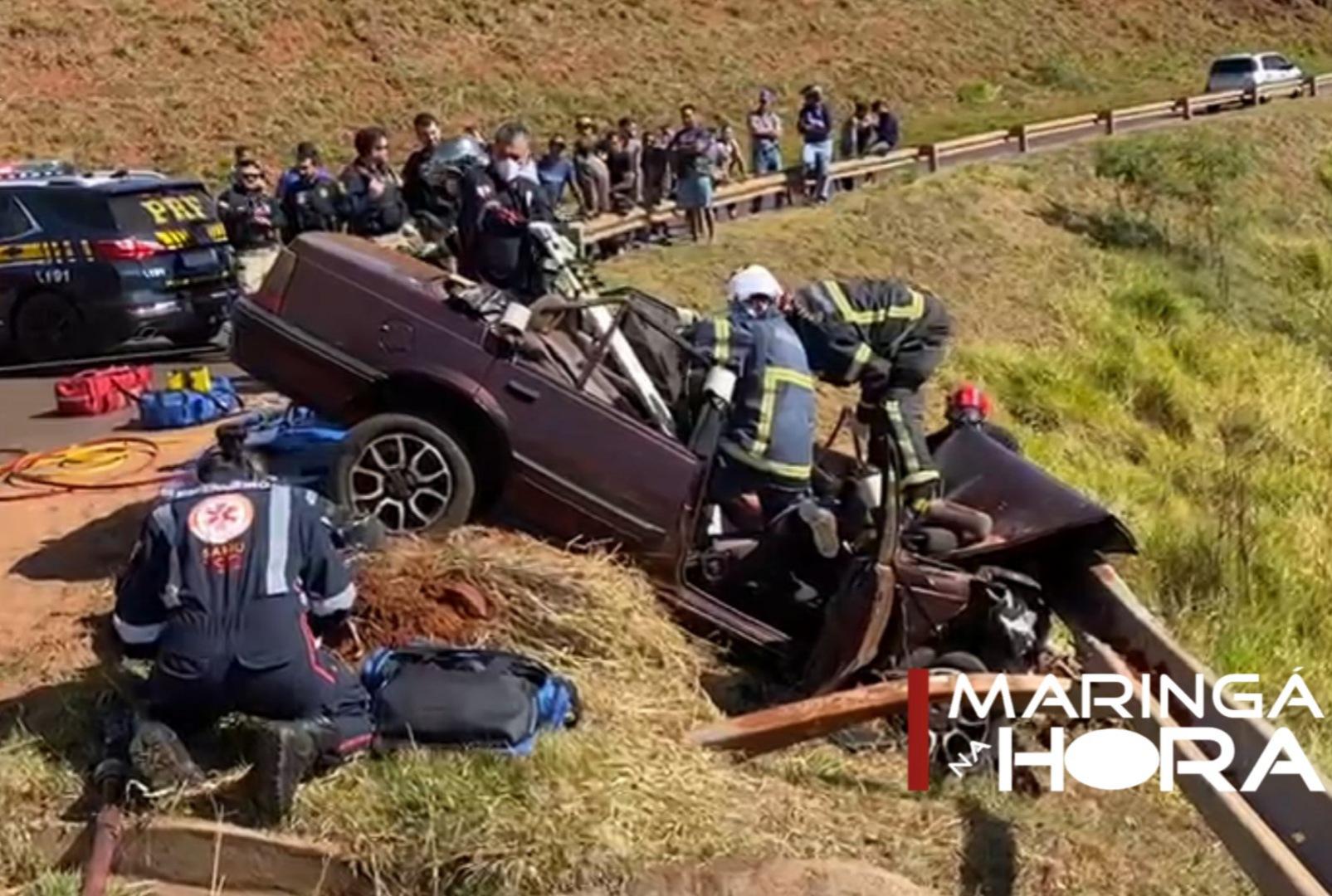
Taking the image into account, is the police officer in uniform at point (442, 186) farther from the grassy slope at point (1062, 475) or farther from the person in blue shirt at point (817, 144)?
the person in blue shirt at point (817, 144)

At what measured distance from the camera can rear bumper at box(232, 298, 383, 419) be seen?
9133 mm

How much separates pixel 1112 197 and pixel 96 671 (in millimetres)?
21338

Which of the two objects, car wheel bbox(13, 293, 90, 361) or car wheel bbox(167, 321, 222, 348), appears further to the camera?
car wheel bbox(167, 321, 222, 348)

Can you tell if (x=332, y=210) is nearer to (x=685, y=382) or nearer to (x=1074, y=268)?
(x=685, y=382)

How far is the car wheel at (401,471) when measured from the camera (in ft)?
29.3

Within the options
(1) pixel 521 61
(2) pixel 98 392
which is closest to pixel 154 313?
(2) pixel 98 392

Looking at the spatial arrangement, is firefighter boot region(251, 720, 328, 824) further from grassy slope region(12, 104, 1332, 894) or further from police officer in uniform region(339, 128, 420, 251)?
police officer in uniform region(339, 128, 420, 251)

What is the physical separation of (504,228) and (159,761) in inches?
196

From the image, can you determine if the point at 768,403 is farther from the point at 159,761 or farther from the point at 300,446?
the point at 159,761

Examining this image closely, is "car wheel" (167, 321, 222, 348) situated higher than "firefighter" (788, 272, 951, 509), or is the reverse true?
"firefighter" (788, 272, 951, 509)

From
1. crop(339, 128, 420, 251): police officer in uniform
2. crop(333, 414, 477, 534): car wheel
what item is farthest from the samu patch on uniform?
crop(339, 128, 420, 251): police officer in uniform

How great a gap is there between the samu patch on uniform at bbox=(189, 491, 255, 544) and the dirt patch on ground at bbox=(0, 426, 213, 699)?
5.77 ft

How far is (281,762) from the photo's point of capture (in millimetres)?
6516

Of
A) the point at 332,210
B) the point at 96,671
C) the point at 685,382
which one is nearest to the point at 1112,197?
the point at 332,210
